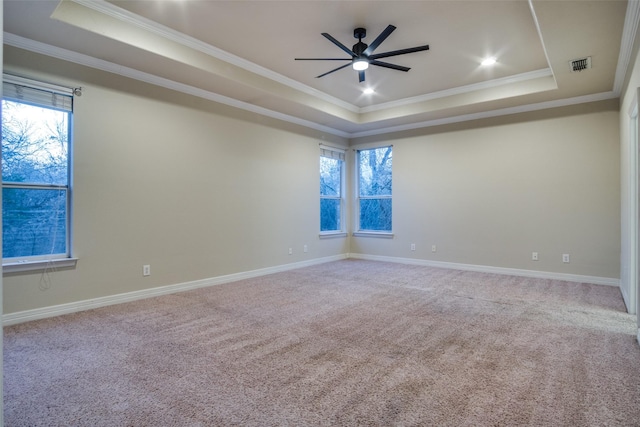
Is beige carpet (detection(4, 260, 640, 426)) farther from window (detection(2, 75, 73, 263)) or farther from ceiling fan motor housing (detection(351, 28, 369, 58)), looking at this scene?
ceiling fan motor housing (detection(351, 28, 369, 58))

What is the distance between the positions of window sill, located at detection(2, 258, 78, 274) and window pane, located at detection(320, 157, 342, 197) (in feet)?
13.7

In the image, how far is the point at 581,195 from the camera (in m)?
4.96

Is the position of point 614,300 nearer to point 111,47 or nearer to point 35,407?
point 35,407

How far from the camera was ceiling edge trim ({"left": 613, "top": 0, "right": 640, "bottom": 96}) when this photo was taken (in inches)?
107

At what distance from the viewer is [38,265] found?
3367mm

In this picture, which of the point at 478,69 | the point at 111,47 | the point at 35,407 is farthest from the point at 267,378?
the point at 478,69

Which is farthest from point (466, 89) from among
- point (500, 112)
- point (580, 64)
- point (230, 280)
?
point (230, 280)

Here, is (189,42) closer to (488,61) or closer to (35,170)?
(35,170)

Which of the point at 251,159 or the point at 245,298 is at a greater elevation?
the point at 251,159

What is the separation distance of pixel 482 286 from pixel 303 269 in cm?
274

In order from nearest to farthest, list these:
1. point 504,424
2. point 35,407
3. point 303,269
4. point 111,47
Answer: point 504,424 < point 35,407 < point 111,47 < point 303,269

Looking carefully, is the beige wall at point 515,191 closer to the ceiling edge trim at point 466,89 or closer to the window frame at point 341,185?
the ceiling edge trim at point 466,89

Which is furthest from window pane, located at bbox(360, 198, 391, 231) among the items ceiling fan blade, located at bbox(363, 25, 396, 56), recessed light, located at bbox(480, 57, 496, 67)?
ceiling fan blade, located at bbox(363, 25, 396, 56)

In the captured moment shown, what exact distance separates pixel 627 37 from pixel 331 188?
15.6 ft
